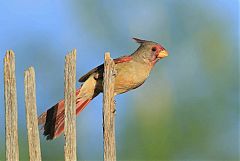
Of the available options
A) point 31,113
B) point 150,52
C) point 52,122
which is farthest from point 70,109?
point 150,52

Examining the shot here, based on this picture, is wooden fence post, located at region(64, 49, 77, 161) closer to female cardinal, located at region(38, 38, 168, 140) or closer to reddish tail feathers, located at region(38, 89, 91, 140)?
reddish tail feathers, located at region(38, 89, 91, 140)

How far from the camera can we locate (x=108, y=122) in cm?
202

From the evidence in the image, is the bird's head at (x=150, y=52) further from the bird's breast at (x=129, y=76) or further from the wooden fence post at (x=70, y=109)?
the wooden fence post at (x=70, y=109)

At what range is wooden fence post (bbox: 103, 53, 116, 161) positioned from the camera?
1.98m

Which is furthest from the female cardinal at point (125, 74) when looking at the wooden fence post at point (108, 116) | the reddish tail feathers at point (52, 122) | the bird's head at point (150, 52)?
the wooden fence post at point (108, 116)

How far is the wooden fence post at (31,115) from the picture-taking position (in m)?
1.97

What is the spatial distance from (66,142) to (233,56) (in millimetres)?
2527

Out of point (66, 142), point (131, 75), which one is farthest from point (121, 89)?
point (66, 142)

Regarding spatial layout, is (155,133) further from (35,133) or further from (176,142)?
(35,133)

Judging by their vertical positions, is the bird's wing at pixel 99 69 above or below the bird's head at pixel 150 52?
below

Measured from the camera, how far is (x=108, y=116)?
2018 mm

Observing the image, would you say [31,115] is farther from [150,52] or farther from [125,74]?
[150,52]

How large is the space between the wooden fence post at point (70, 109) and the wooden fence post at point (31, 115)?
98mm

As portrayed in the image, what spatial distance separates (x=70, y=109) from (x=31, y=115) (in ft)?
0.42
